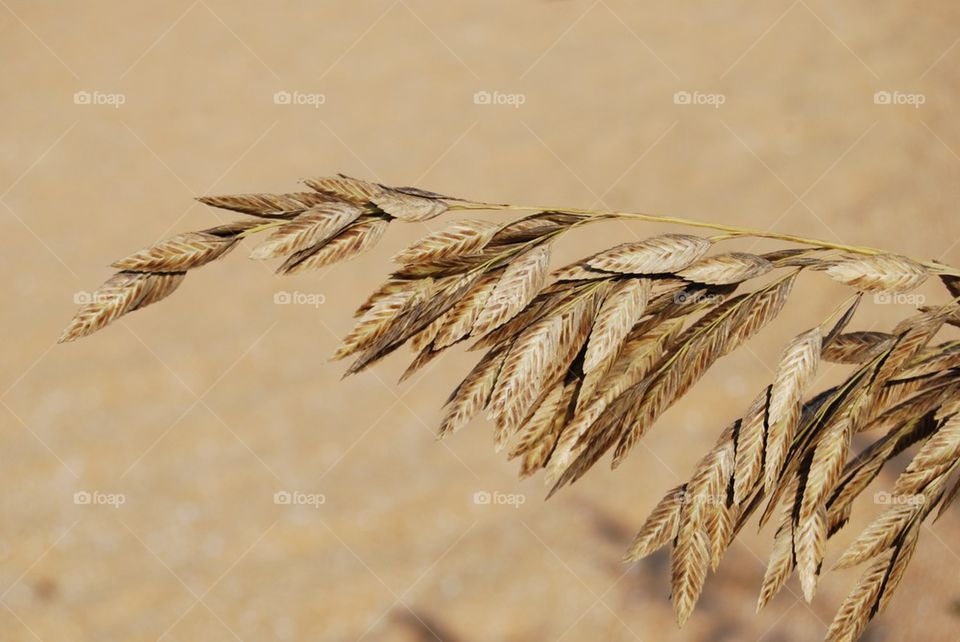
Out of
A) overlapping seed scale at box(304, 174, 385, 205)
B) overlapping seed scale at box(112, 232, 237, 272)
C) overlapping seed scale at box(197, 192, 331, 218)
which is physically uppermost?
overlapping seed scale at box(304, 174, 385, 205)

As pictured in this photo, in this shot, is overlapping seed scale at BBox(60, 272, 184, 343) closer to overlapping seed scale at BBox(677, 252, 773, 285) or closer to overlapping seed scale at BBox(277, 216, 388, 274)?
overlapping seed scale at BBox(277, 216, 388, 274)

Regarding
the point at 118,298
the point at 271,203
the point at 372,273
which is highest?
the point at 372,273

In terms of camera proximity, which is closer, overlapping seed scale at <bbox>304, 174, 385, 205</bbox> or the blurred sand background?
overlapping seed scale at <bbox>304, 174, 385, 205</bbox>

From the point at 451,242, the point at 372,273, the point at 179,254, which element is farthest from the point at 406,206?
the point at 372,273

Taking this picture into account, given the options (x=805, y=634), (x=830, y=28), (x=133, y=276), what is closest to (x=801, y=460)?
(x=133, y=276)

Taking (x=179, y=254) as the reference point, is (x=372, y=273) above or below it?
above

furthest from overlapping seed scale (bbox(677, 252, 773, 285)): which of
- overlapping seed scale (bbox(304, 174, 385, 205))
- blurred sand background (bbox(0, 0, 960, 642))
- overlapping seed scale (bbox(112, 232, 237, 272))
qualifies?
blurred sand background (bbox(0, 0, 960, 642))

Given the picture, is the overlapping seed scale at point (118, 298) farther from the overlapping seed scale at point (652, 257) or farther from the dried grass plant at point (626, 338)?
the overlapping seed scale at point (652, 257)

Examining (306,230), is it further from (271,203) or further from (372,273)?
(372,273)
